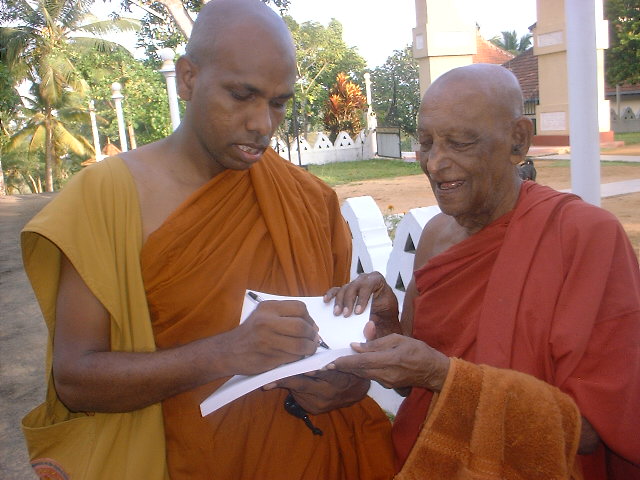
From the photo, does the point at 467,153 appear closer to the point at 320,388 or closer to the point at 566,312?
the point at 566,312

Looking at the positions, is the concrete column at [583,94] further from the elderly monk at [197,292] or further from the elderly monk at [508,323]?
the elderly monk at [197,292]

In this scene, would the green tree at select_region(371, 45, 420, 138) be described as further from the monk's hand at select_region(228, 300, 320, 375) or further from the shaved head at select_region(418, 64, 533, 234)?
the monk's hand at select_region(228, 300, 320, 375)

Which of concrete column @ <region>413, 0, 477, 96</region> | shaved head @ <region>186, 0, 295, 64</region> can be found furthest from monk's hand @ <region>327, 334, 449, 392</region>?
concrete column @ <region>413, 0, 477, 96</region>

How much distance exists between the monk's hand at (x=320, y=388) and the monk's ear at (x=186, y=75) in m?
0.83

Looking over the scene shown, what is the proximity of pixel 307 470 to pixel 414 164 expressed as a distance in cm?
1698

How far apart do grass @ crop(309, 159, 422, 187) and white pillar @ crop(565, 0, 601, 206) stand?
11773 millimetres

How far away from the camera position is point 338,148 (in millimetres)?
22312

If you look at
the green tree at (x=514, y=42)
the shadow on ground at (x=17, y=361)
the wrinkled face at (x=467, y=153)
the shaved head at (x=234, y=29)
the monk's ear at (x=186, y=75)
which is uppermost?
the green tree at (x=514, y=42)

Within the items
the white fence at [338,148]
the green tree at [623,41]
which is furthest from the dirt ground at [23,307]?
the green tree at [623,41]

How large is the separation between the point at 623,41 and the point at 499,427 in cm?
2590

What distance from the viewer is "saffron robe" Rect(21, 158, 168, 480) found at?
1.48m

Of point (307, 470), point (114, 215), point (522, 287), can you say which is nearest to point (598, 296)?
point (522, 287)

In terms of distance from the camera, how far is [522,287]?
159cm

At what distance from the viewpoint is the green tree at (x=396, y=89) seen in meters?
24.8
